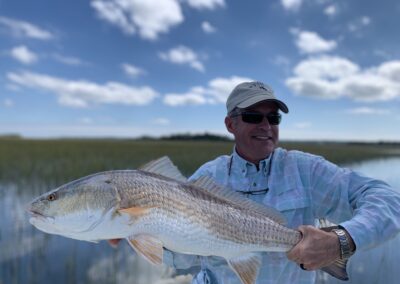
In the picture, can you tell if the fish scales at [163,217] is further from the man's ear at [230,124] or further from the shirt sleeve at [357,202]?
the man's ear at [230,124]

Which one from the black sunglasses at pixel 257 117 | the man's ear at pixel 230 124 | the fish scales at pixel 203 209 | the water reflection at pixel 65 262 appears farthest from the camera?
the water reflection at pixel 65 262

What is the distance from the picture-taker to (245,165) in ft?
11.0

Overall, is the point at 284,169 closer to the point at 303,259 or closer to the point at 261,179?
the point at 261,179

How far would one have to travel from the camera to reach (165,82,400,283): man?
249 centimetres

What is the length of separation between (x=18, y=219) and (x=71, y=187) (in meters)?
7.67

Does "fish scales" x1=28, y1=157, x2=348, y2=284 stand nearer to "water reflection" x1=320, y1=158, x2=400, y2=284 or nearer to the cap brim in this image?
the cap brim

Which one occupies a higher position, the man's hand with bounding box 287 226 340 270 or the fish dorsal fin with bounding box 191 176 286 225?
the fish dorsal fin with bounding box 191 176 286 225

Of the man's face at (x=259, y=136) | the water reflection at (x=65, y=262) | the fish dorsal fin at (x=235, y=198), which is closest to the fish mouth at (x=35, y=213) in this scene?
the fish dorsal fin at (x=235, y=198)

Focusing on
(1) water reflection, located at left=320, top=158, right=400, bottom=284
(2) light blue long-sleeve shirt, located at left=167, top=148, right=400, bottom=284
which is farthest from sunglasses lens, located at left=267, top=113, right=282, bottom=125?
(1) water reflection, located at left=320, top=158, right=400, bottom=284

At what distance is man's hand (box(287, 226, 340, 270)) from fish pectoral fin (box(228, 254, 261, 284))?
0.35 metres

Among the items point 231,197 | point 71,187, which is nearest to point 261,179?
point 231,197

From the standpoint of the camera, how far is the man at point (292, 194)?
2496mm

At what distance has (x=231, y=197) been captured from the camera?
9.20ft

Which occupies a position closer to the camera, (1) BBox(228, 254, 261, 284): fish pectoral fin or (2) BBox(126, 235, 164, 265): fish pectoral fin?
(2) BBox(126, 235, 164, 265): fish pectoral fin
